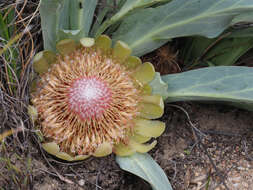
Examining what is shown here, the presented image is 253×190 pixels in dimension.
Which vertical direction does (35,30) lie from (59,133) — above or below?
above

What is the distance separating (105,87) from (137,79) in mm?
143

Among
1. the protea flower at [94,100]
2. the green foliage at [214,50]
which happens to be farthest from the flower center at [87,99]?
the green foliage at [214,50]

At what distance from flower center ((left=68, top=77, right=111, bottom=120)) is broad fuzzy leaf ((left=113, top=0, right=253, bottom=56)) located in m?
0.24

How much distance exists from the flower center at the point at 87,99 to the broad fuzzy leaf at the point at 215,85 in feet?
0.84

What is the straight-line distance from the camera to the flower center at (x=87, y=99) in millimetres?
1226

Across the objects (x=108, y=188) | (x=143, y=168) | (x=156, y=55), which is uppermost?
(x=156, y=55)

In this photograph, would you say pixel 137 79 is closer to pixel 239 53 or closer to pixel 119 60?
pixel 119 60

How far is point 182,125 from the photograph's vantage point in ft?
4.98

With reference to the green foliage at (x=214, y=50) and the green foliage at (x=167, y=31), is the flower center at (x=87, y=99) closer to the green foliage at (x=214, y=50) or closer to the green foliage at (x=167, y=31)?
the green foliage at (x=167, y=31)

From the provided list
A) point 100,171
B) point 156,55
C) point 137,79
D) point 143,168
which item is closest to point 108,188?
point 100,171

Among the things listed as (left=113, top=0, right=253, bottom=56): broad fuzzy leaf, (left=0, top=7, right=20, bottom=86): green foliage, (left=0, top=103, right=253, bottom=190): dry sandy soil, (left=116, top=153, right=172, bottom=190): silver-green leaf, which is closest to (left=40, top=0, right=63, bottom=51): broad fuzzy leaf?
(left=0, top=7, right=20, bottom=86): green foliage

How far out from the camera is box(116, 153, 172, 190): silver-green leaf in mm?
1207

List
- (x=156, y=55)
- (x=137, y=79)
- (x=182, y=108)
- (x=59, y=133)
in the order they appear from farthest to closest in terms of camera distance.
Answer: (x=156, y=55) < (x=182, y=108) < (x=137, y=79) < (x=59, y=133)

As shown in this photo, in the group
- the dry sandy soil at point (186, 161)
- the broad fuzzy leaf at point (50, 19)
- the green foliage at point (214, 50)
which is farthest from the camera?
the green foliage at point (214, 50)
